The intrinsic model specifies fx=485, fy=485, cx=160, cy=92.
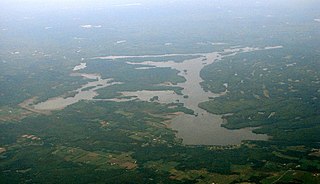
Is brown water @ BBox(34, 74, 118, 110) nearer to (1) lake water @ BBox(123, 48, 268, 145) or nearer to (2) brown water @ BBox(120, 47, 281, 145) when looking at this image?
(1) lake water @ BBox(123, 48, 268, 145)

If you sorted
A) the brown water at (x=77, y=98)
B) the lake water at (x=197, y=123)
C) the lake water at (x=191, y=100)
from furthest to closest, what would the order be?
the brown water at (x=77, y=98) → the lake water at (x=191, y=100) → the lake water at (x=197, y=123)

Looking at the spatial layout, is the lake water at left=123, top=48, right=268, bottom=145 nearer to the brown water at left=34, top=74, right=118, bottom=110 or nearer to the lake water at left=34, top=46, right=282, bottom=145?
the lake water at left=34, top=46, right=282, bottom=145

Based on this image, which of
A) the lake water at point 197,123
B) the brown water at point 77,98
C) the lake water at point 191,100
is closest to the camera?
the lake water at point 197,123

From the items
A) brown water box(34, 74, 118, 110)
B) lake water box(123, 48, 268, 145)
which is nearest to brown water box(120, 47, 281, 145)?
lake water box(123, 48, 268, 145)

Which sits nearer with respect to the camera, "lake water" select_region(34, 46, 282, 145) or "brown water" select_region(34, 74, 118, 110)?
"lake water" select_region(34, 46, 282, 145)

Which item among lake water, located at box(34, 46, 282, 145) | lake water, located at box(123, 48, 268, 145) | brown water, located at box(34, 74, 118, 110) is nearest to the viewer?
lake water, located at box(123, 48, 268, 145)

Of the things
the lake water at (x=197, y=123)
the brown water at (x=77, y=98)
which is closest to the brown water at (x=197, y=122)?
the lake water at (x=197, y=123)

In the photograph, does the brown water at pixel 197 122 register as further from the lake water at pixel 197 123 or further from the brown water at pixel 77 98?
the brown water at pixel 77 98

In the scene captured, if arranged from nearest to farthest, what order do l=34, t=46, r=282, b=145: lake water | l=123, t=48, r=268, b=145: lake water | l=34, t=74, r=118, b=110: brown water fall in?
l=123, t=48, r=268, b=145: lake water < l=34, t=46, r=282, b=145: lake water < l=34, t=74, r=118, b=110: brown water

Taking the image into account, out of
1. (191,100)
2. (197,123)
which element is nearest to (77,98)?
(191,100)

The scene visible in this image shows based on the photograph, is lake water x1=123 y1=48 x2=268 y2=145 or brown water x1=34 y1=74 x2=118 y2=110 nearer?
lake water x1=123 y1=48 x2=268 y2=145

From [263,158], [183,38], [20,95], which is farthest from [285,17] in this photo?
[263,158]

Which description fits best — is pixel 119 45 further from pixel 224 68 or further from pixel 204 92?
pixel 204 92
